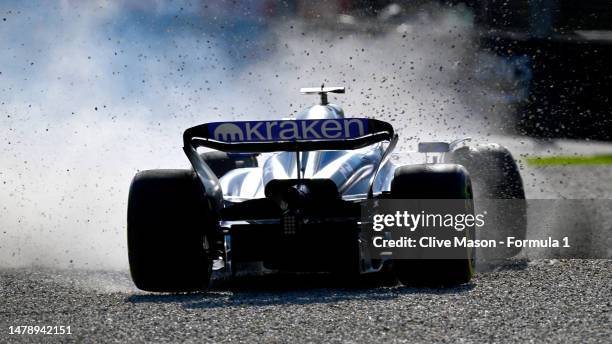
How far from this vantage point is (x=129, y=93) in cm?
1489

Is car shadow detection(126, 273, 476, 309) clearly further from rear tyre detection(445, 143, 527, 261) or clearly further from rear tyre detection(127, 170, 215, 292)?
rear tyre detection(445, 143, 527, 261)

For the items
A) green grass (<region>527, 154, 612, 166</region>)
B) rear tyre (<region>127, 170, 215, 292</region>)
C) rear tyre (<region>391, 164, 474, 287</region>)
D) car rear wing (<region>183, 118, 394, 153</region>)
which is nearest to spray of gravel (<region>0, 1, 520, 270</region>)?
green grass (<region>527, 154, 612, 166</region>)

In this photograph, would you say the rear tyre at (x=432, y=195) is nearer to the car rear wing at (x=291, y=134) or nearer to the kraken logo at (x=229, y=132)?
the car rear wing at (x=291, y=134)

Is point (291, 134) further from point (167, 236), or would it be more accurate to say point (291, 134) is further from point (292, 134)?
point (167, 236)

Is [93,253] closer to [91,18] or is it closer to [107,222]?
[107,222]

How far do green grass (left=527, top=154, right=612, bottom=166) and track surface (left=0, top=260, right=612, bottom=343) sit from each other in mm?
9777

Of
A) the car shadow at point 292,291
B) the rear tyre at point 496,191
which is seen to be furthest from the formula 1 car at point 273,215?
the rear tyre at point 496,191

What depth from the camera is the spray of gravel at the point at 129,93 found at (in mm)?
12039

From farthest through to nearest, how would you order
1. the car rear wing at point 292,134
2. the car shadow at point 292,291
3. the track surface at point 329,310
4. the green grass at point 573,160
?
1. the green grass at point 573,160
2. the car rear wing at point 292,134
3. the car shadow at point 292,291
4. the track surface at point 329,310

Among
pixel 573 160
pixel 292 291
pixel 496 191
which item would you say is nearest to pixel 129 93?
pixel 496 191

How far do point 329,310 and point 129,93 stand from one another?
8.21m

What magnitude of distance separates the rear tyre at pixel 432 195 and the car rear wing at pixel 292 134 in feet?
1.14

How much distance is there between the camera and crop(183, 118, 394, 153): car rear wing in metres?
8.06

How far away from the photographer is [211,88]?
51.9 feet
